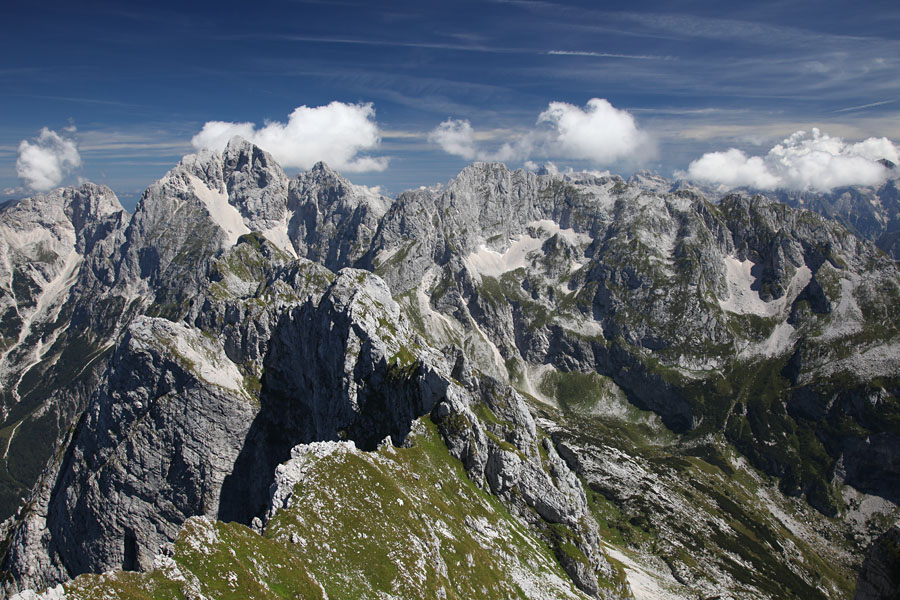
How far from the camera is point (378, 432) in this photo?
11112 cm

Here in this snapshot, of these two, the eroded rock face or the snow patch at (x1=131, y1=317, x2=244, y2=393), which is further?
the snow patch at (x1=131, y1=317, x2=244, y2=393)

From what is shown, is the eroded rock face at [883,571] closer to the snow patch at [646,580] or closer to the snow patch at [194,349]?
the snow patch at [646,580]

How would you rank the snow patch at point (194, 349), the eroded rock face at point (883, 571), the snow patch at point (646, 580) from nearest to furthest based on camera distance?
the eroded rock face at point (883, 571) → the snow patch at point (646, 580) → the snow patch at point (194, 349)

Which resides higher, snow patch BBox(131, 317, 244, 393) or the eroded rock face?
the eroded rock face

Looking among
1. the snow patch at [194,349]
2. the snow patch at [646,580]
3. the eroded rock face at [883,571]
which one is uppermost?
the eroded rock face at [883,571]

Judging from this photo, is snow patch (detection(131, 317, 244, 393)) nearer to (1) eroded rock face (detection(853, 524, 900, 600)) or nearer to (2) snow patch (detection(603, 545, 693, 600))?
(2) snow patch (detection(603, 545, 693, 600))

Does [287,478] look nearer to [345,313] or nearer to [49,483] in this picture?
[345,313]

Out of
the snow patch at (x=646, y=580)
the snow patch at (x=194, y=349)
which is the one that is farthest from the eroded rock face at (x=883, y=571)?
the snow patch at (x=194, y=349)

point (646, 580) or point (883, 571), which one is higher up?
point (883, 571)

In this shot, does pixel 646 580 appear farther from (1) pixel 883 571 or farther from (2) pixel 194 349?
Answer: (2) pixel 194 349

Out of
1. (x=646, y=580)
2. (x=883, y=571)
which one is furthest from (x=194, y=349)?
(x=883, y=571)

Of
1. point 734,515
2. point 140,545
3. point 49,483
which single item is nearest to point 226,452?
point 140,545

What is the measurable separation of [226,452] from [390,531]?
9896 centimetres

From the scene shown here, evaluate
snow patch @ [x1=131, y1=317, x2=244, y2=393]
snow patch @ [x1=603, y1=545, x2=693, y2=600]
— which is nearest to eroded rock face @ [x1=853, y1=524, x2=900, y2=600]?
snow patch @ [x1=603, y1=545, x2=693, y2=600]
